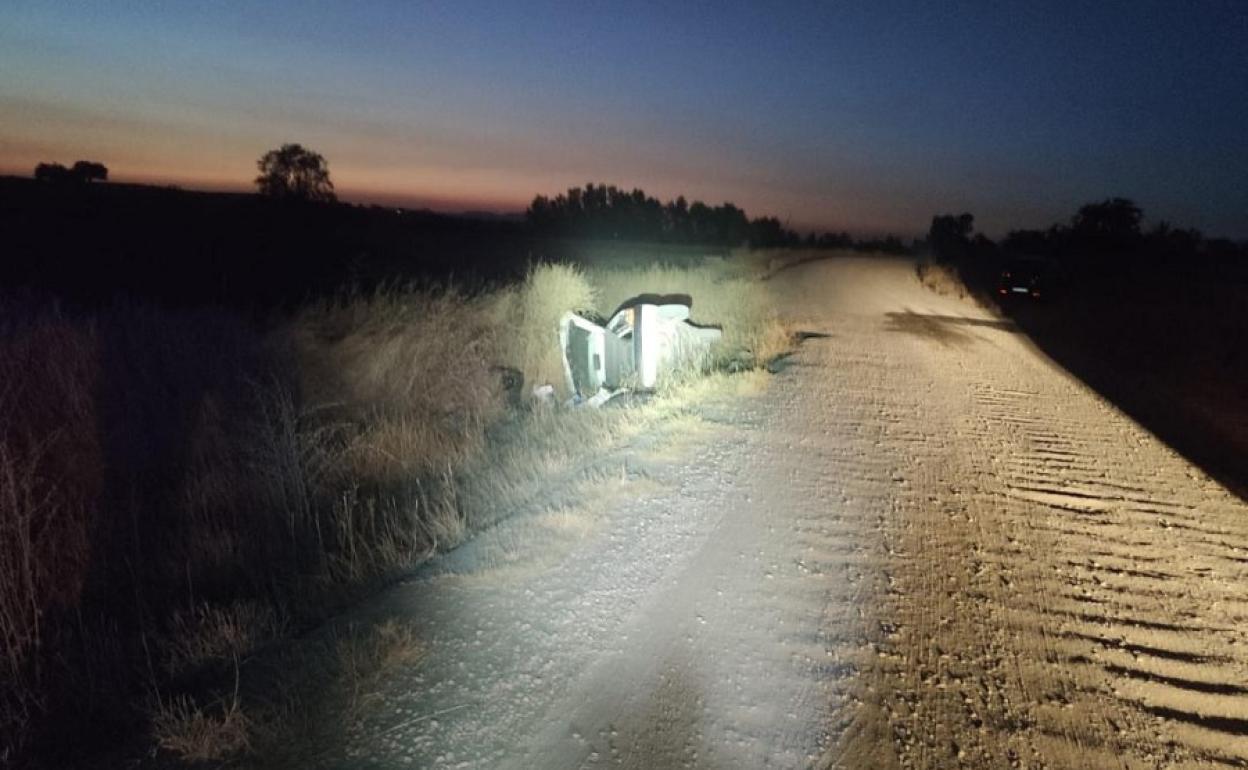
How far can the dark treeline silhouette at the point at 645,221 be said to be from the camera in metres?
57.9

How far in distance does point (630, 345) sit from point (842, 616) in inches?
288

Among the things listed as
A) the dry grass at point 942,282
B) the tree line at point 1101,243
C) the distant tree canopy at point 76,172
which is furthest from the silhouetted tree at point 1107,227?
the distant tree canopy at point 76,172

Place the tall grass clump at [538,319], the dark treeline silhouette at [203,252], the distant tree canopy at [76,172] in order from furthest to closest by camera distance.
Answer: the distant tree canopy at [76,172] < the dark treeline silhouette at [203,252] < the tall grass clump at [538,319]

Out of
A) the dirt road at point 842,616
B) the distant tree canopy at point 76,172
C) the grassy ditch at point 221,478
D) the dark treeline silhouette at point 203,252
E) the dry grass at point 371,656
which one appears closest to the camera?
the dirt road at point 842,616

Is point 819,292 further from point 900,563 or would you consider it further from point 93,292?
point 93,292

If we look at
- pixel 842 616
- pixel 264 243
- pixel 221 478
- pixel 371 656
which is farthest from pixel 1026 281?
pixel 264 243

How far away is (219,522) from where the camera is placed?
6.67m

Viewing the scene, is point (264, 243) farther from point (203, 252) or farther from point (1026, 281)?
point (1026, 281)

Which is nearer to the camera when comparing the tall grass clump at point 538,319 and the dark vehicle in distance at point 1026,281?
the tall grass clump at point 538,319

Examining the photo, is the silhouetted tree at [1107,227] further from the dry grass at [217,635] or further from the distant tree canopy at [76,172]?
the distant tree canopy at [76,172]

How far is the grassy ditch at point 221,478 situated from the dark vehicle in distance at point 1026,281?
16426 millimetres

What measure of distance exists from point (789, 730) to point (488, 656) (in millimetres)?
1654

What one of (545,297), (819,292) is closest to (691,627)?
(545,297)

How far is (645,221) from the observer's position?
65.3 metres
